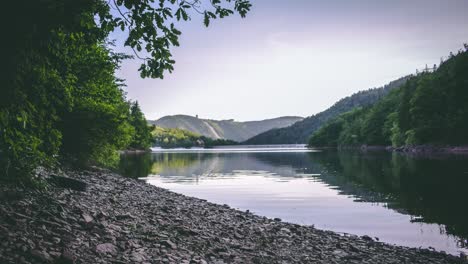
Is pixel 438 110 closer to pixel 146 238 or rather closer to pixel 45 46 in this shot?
pixel 146 238

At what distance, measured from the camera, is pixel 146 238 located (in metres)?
12.6

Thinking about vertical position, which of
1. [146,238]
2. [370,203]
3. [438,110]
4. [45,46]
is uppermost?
[438,110]

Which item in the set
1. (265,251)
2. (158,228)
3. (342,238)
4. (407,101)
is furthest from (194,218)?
(407,101)

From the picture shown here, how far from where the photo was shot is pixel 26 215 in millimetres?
10867

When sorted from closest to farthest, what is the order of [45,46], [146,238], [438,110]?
[45,46], [146,238], [438,110]

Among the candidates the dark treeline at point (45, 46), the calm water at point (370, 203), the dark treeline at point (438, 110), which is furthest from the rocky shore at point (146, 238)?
the dark treeline at point (438, 110)

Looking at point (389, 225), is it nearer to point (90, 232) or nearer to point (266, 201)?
point (266, 201)

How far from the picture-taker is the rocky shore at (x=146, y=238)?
31.6 ft

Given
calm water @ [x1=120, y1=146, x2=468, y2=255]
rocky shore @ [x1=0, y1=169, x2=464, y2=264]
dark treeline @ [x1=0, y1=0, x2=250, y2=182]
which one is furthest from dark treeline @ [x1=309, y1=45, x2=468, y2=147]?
dark treeline @ [x1=0, y1=0, x2=250, y2=182]

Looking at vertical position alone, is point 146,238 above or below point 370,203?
above

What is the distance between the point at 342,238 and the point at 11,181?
13761 mm

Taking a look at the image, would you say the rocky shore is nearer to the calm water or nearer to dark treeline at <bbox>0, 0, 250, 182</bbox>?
dark treeline at <bbox>0, 0, 250, 182</bbox>

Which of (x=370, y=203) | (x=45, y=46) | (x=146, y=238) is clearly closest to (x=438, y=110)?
(x=370, y=203)

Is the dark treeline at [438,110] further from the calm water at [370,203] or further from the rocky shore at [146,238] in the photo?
the rocky shore at [146,238]
